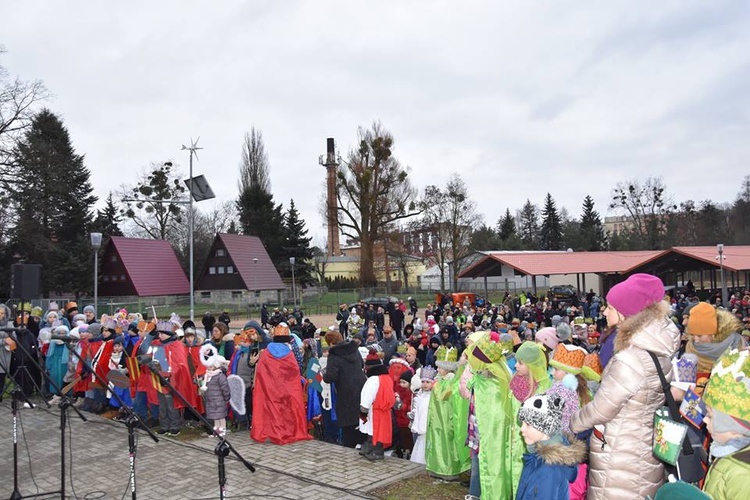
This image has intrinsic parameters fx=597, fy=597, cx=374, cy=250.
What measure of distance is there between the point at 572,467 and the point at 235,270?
4619 centimetres

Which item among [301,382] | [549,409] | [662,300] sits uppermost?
[662,300]

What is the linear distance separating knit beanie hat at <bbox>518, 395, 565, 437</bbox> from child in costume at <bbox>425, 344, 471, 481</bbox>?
256cm

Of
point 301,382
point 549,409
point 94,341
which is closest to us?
point 549,409

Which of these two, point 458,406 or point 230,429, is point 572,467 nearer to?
point 458,406

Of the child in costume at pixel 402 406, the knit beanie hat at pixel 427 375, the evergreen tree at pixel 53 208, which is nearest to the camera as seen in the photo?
the knit beanie hat at pixel 427 375

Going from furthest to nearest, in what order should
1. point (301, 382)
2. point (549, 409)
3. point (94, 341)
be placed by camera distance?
point (94, 341)
point (301, 382)
point (549, 409)

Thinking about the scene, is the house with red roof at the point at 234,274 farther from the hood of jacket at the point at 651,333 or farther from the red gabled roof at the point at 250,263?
the hood of jacket at the point at 651,333

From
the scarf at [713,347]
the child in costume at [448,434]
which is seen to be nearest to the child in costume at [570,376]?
the scarf at [713,347]

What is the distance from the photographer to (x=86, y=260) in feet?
146

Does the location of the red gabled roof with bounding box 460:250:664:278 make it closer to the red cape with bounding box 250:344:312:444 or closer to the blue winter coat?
the red cape with bounding box 250:344:312:444

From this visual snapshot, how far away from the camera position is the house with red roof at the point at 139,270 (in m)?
45.7

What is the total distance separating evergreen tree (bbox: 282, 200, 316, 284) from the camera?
62.4 m

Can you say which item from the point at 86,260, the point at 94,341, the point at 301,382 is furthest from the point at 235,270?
the point at 301,382

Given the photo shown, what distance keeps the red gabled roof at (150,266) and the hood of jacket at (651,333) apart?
4552 centimetres
